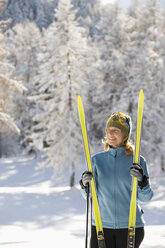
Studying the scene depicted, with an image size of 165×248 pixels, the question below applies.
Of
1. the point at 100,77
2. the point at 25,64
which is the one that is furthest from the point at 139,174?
the point at 25,64

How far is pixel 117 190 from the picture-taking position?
8.59 ft

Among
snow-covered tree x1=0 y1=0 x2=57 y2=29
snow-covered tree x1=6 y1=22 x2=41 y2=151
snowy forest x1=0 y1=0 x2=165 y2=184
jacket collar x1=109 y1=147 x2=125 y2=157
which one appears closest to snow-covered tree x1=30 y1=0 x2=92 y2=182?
snowy forest x1=0 y1=0 x2=165 y2=184

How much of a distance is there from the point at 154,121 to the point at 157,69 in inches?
135

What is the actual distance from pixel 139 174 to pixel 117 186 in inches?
10.3

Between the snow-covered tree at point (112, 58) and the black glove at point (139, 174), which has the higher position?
the snow-covered tree at point (112, 58)

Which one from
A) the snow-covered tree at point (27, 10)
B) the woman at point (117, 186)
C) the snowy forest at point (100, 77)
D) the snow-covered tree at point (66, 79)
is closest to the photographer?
the woman at point (117, 186)

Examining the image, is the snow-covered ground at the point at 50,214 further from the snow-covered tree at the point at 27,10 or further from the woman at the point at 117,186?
the snow-covered tree at the point at 27,10

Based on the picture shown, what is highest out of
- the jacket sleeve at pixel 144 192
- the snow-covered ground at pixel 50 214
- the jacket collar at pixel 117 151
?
the jacket collar at pixel 117 151

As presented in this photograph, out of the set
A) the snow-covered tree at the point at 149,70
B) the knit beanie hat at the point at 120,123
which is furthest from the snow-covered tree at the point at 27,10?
the knit beanie hat at the point at 120,123

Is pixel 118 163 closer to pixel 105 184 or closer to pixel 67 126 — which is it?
pixel 105 184

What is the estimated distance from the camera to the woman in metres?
2.62

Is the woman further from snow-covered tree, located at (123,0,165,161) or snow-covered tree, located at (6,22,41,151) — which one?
snow-covered tree, located at (6,22,41,151)

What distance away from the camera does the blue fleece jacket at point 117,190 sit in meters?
2.62

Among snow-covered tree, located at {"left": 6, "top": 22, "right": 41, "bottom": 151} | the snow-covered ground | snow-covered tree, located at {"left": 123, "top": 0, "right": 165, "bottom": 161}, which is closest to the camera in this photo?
the snow-covered ground
